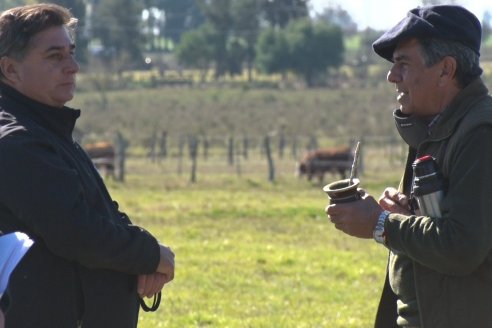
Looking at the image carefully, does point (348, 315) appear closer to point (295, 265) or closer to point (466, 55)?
point (295, 265)

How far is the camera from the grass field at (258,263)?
30.5 feet

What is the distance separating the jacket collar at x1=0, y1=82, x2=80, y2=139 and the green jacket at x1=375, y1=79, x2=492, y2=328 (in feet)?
4.19

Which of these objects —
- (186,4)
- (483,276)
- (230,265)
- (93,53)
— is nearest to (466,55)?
(483,276)

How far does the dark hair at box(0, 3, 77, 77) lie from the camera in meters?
4.28

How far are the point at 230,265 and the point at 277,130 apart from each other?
53.5 metres

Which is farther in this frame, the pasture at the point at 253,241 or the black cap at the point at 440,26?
the pasture at the point at 253,241

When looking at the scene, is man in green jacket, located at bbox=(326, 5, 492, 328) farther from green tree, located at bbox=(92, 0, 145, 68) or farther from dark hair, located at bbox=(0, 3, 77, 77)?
green tree, located at bbox=(92, 0, 145, 68)

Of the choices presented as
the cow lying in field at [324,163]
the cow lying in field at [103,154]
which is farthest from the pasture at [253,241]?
the cow lying in field at [103,154]

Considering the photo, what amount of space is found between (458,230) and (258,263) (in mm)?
9341

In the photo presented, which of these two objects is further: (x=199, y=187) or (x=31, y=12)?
(x=199, y=187)

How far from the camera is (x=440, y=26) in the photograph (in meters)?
4.06

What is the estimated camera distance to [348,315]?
9.30 metres

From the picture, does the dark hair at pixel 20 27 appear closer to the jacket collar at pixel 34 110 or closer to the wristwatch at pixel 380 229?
the jacket collar at pixel 34 110

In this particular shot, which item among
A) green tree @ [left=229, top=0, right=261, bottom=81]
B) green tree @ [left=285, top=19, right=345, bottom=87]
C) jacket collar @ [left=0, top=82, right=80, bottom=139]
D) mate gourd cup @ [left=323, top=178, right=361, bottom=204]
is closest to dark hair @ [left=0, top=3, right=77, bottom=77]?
jacket collar @ [left=0, top=82, right=80, bottom=139]
